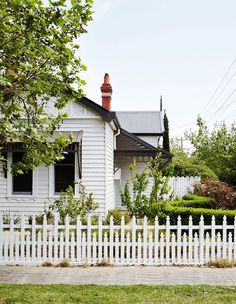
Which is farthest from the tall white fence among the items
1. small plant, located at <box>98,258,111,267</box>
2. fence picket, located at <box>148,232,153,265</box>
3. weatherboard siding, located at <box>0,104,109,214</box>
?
small plant, located at <box>98,258,111,267</box>

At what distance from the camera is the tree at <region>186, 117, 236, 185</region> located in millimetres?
34719

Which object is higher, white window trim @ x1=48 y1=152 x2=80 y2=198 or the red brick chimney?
the red brick chimney

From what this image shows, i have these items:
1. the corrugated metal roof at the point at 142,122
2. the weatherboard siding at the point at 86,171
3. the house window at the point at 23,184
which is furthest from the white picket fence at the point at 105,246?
the corrugated metal roof at the point at 142,122

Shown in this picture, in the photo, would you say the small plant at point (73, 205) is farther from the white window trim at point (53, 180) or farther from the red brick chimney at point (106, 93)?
the red brick chimney at point (106, 93)

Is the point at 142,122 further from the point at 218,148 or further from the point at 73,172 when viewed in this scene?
the point at 73,172

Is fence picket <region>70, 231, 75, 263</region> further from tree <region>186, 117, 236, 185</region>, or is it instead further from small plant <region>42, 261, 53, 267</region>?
tree <region>186, 117, 236, 185</region>

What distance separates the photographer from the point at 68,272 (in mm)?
9633

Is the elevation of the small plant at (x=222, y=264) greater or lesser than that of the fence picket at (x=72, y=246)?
lesser

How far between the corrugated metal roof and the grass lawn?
2865 cm

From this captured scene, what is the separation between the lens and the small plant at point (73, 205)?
1334 cm

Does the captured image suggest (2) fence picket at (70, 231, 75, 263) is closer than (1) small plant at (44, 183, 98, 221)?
Yes

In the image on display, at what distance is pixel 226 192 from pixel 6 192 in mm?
9261

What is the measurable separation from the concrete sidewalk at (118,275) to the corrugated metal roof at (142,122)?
27051 millimetres

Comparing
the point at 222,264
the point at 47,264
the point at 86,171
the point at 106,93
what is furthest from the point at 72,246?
the point at 106,93
